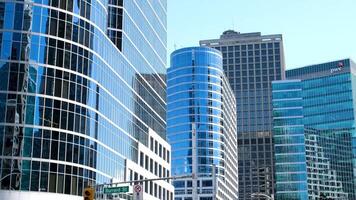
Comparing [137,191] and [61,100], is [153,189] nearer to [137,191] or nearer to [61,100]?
[61,100]

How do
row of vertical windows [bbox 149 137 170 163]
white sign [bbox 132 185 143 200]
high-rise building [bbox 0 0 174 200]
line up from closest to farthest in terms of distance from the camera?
white sign [bbox 132 185 143 200] → high-rise building [bbox 0 0 174 200] → row of vertical windows [bbox 149 137 170 163]

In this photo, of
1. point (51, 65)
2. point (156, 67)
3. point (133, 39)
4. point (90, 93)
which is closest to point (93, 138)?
point (90, 93)

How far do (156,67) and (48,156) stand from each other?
170 feet

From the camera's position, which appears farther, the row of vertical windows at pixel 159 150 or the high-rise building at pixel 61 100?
the row of vertical windows at pixel 159 150

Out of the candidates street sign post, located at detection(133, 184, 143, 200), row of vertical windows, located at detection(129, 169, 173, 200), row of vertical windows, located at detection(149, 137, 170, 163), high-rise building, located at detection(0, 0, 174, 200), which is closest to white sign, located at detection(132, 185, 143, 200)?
street sign post, located at detection(133, 184, 143, 200)

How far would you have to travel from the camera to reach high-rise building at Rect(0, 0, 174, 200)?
252 ft

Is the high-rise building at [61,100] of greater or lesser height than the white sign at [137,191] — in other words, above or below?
above

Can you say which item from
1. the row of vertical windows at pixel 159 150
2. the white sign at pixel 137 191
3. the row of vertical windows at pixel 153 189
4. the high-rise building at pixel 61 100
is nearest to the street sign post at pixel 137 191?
the white sign at pixel 137 191

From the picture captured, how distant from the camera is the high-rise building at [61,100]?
3019 inches

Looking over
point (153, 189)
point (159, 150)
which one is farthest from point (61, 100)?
point (159, 150)

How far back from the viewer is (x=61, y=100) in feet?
266

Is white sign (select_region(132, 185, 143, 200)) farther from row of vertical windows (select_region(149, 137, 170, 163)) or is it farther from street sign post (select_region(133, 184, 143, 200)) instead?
row of vertical windows (select_region(149, 137, 170, 163))

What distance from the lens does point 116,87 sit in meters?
97.6

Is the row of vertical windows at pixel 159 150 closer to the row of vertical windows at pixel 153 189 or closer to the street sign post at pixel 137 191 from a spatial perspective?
the row of vertical windows at pixel 153 189
